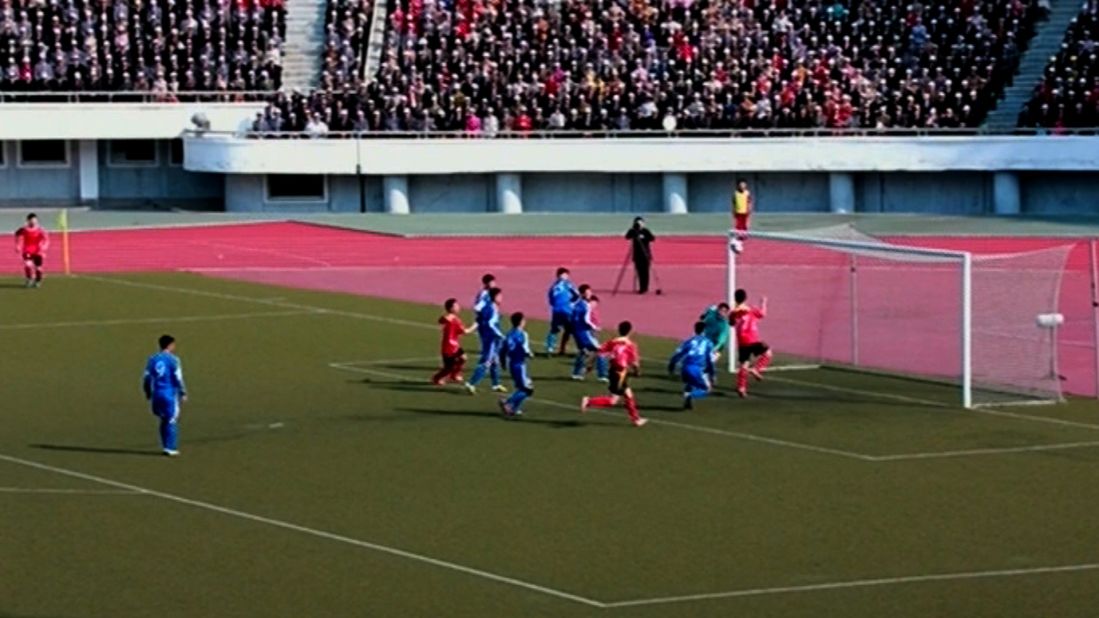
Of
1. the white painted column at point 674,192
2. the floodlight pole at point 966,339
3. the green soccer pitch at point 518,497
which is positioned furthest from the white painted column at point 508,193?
the floodlight pole at point 966,339

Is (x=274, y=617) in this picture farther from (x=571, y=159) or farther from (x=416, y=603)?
(x=571, y=159)

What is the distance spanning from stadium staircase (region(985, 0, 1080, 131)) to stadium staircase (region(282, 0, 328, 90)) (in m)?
18.3

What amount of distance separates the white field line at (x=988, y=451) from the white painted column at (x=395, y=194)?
36478 mm

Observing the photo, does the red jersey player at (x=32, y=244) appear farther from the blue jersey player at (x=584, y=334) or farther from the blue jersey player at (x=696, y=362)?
the blue jersey player at (x=696, y=362)

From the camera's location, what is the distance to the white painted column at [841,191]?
6297 centimetres

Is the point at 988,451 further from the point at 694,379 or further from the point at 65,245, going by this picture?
the point at 65,245

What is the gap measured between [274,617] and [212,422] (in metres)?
11.0

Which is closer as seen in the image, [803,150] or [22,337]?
[22,337]

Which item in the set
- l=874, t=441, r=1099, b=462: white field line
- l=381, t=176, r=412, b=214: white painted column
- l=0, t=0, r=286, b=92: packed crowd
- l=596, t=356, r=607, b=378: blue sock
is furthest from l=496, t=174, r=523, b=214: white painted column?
l=874, t=441, r=1099, b=462: white field line

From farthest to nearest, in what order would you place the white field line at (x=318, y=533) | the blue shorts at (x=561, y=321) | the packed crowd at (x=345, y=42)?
the packed crowd at (x=345, y=42) → the blue shorts at (x=561, y=321) → the white field line at (x=318, y=533)

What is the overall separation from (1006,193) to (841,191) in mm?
4179

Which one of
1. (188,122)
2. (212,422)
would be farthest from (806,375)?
(188,122)

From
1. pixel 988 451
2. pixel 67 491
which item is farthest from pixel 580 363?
pixel 67 491

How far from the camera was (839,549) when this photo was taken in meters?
22.1
